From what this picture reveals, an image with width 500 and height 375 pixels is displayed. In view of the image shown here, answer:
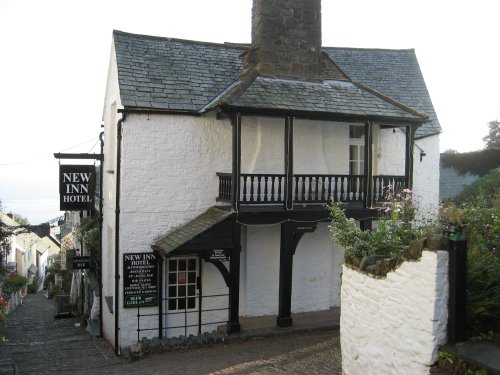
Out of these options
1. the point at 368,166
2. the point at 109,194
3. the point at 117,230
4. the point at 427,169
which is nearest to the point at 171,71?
the point at 109,194

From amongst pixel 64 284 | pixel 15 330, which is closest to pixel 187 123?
pixel 15 330

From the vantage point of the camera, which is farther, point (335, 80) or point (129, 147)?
point (335, 80)

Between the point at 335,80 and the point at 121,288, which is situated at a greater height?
the point at 335,80

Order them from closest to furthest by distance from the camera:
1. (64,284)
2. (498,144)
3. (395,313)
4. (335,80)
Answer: (395,313)
(335,80)
(64,284)
(498,144)

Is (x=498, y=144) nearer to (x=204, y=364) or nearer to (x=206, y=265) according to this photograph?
(x=206, y=265)

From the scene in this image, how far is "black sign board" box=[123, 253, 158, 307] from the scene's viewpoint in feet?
38.0

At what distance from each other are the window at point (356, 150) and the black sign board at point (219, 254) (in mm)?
4822

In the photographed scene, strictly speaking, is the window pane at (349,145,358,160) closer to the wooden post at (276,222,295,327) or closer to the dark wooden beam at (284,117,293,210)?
the dark wooden beam at (284,117,293,210)

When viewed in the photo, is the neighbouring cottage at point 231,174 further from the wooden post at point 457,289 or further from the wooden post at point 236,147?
the wooden post at point 457,289

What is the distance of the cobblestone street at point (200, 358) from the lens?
9.10 m

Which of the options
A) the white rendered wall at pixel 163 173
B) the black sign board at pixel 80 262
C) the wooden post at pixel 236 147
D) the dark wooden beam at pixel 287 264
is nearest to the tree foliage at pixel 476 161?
the dark wooden beam at pixel 287 264

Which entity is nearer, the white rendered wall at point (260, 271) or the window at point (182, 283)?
the window at point (182, 283)

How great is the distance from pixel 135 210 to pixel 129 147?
5.08 feet

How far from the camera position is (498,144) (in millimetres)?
28484
